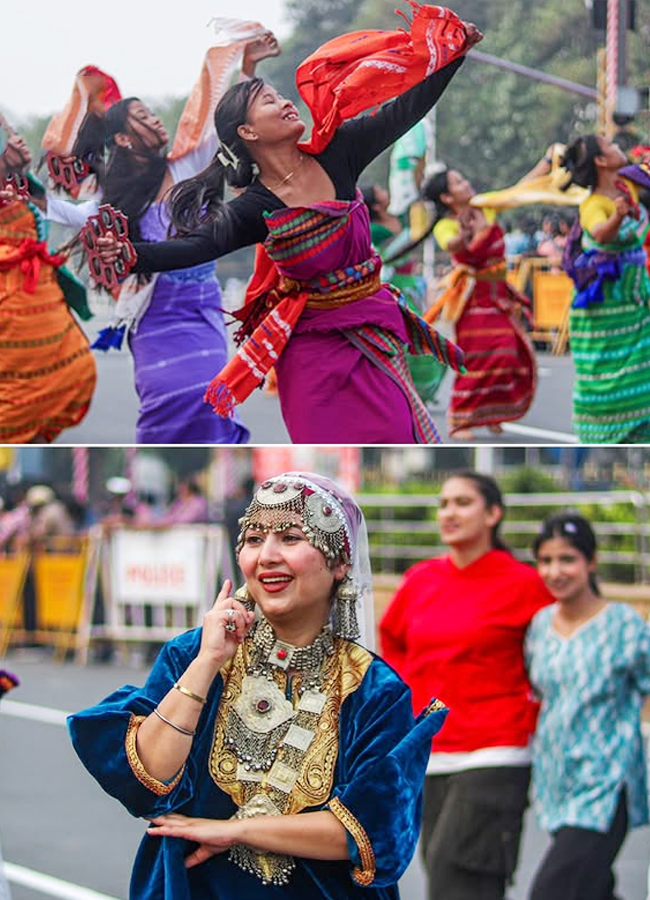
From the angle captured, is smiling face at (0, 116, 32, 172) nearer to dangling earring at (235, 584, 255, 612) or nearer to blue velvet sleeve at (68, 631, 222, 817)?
dangling earring at (235, 584, 255, 612)

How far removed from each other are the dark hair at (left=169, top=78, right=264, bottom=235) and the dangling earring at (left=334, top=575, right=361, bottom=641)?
1.56 meters

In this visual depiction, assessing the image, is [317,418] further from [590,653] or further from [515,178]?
[515,178]

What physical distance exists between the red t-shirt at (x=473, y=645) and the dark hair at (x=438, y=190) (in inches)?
166

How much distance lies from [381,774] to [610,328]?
514 cm

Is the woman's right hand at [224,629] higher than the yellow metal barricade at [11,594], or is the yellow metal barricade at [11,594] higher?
the woman's right hand at [224,629]

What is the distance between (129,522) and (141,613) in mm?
1285

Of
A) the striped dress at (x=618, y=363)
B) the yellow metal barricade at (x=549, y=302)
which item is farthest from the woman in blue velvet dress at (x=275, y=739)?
the yellow metal barricade at (x=549, y=302)

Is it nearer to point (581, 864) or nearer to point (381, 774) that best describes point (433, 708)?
point (381, 774)

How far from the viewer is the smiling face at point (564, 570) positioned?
5.25 metres

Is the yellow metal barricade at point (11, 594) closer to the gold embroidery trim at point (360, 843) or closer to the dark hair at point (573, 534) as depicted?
the dark hair at point (573, 534)

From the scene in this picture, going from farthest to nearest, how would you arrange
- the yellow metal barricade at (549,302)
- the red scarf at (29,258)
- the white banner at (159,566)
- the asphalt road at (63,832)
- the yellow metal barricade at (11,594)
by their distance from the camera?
1. the yellow metal barricade at (549,302)
2. the yellow metal barricade at (11,594)
3. the white banner at (159,566)
4. the red scarf at (29,258)
5. the asphalt road at (63,832)

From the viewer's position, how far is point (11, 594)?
43.2 feet

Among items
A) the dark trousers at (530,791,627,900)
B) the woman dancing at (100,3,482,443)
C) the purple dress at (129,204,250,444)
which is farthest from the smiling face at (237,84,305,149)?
the dark trousers at (530,791,627,900)

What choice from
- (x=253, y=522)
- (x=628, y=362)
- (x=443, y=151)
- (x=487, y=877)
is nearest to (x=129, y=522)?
(x=443, y=151)
